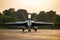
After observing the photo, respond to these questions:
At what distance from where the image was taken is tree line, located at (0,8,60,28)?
8.64ft

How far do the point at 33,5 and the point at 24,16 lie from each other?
257 mm

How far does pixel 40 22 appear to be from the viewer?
2623 millimetres

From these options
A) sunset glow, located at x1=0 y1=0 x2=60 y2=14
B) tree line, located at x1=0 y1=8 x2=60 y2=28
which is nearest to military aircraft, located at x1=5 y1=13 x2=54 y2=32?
tree line, located at x1=0 y1=8 x2=60 y2=28

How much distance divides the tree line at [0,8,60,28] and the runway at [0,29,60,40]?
17cm

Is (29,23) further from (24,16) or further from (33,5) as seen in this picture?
(33,5)

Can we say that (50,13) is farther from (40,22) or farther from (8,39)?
(8,39)

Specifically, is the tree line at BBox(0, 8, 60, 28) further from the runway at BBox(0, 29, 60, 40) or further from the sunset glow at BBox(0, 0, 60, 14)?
the runway at BBox(0, 29, 60, 40)

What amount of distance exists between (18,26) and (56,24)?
0.64 meters

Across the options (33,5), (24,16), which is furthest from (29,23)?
(33,5)

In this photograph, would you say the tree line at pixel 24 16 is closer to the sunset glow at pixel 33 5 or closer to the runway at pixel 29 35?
the sunset glow at pixel 33 5

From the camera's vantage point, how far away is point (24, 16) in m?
2.64

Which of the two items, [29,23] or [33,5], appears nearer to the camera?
[29,23]

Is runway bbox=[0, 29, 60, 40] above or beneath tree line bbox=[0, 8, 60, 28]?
beneath

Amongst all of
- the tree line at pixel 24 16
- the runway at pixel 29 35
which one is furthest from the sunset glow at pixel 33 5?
the runway at pixel 29 35
